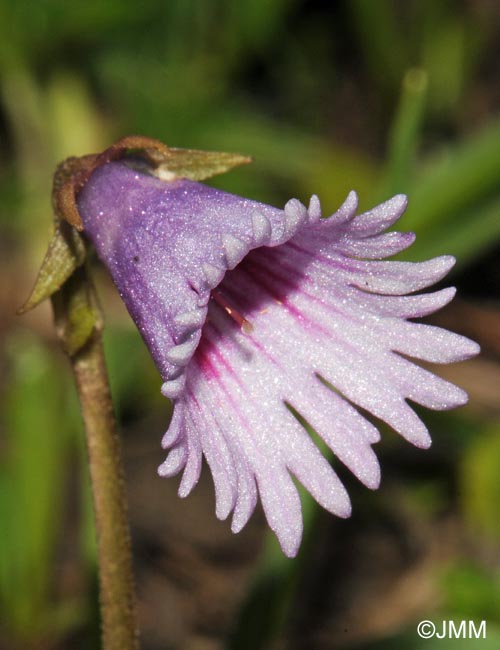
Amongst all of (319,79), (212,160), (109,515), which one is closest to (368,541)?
(109,515)

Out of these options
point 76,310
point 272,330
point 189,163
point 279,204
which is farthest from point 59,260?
point 279,204

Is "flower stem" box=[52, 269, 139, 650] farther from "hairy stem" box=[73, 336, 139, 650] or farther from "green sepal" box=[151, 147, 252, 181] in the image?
"green sepal" box=[151, 147, 252, 181]

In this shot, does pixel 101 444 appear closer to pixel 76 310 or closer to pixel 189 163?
pixel 76 310

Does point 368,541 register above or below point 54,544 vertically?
below

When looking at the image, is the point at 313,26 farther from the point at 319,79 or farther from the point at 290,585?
the point at 290,585

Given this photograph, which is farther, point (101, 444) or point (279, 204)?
point (279, 204)

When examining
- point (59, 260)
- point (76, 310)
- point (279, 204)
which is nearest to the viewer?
point (59, 260)

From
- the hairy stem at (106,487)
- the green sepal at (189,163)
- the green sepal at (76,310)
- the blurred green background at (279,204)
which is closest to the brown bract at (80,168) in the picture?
the green sepal at (189,163)
